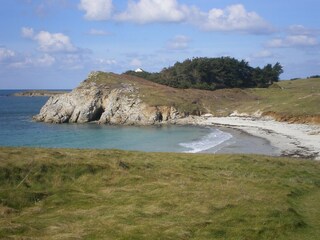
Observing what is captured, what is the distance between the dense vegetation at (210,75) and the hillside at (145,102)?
45.5ft

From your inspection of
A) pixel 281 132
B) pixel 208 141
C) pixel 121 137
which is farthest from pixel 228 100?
pixel 208 141

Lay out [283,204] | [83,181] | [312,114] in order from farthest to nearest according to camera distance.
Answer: [312,114], [83,181], [283,204]

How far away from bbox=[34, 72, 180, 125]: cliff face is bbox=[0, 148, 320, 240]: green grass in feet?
245

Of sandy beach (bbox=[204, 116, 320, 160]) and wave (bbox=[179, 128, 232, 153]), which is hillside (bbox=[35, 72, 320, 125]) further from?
wave (bbox=[179, 128, 232, 153])

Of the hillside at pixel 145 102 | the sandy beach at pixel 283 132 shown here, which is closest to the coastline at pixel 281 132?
the sandy beach at pixel 283 132

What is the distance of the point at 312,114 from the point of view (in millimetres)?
79438

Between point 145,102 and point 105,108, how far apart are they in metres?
12.1

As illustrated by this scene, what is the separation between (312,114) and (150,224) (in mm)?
71941

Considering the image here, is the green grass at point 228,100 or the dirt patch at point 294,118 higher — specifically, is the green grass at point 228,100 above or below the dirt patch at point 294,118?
above

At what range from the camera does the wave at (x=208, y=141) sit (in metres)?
58.4

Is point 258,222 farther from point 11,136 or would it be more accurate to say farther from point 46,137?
point 11,136

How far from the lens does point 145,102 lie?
102 metres

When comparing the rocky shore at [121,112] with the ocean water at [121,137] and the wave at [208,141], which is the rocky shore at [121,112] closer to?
the wave at [208,141]

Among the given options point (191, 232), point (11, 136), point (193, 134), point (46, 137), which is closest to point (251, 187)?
point (191, 232)
